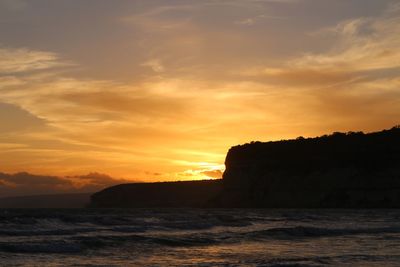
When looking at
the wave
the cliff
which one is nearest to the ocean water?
the wave

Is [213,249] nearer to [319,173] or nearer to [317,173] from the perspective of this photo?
[319,173]

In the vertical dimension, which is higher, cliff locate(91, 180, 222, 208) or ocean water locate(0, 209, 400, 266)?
cliff locate(91, 180, 222, 208)

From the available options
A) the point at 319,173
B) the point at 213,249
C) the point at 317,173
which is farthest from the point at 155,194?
the point at 213,249

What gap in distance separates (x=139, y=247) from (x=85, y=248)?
106 inches

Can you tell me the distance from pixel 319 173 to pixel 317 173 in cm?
42

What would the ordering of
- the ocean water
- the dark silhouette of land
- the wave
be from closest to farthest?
the ocean water
the wave
the dark silhouette of land

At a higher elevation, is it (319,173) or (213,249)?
(319,173)

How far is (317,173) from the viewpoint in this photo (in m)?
119

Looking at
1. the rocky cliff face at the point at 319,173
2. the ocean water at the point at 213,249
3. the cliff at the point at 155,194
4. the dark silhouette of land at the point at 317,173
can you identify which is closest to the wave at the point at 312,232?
the ocean water at the point at 213,249

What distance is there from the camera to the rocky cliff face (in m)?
110

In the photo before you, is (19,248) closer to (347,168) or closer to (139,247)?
(139,247)

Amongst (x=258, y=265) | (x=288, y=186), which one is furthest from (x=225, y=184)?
(x=258, y=265)

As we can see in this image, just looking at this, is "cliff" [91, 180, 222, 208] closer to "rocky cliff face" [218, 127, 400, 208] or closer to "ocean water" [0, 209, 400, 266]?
"rocky cliff face" [218, 127, 400, 208]

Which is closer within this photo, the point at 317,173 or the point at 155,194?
the point at 317,173
